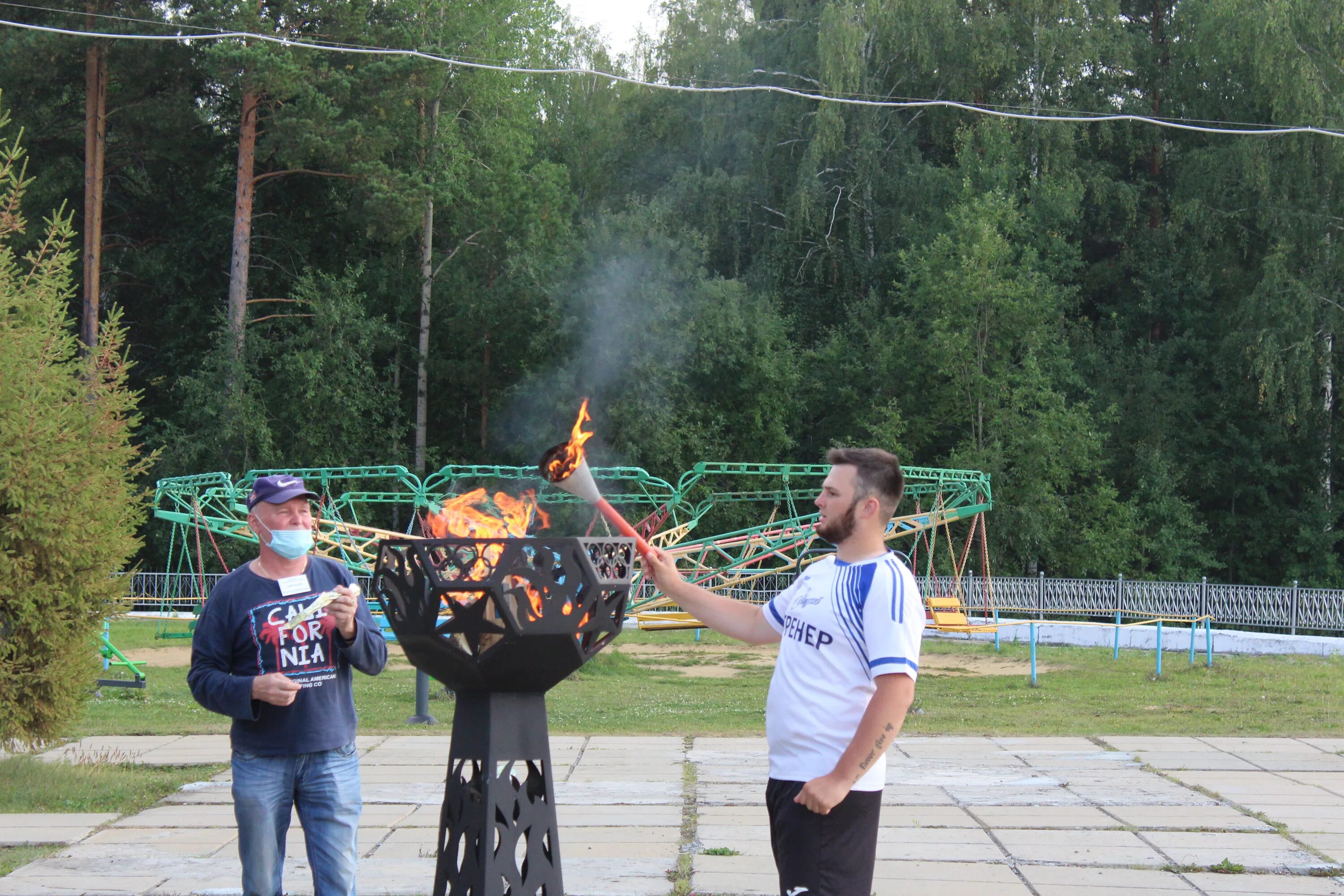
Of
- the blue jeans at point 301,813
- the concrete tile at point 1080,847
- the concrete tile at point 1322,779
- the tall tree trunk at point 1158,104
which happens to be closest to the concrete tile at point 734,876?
the concrete tile at point 1080,847

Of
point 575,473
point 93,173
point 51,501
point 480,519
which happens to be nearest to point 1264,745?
point 480,519

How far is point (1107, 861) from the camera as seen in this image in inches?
224

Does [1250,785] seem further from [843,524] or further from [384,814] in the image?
[843,524]

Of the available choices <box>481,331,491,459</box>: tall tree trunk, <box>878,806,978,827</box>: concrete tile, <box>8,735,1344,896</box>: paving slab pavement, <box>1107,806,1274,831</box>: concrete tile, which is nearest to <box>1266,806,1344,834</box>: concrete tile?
<box>8,735,1344,896</box>: paving slab pavement

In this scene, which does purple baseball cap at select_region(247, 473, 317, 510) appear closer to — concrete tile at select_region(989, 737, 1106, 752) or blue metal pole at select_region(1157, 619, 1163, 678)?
concrete tile at select_region(989, 737, 1106, 752)

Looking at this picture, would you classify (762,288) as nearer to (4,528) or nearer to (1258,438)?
(1258,438)

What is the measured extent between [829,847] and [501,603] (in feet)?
3.63

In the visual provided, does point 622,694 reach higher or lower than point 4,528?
lower

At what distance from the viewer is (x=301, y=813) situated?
379cm

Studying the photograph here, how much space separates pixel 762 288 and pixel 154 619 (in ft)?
50.2

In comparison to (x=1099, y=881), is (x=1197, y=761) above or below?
below

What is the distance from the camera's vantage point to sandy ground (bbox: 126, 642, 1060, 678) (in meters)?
16.4

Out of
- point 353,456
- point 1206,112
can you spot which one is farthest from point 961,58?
point 353,456

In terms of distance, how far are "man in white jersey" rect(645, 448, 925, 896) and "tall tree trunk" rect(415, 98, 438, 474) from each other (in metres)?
26.7
